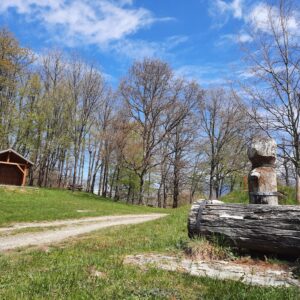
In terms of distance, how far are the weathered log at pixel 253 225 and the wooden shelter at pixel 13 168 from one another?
3254 centimetres

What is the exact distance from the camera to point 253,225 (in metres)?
6.67

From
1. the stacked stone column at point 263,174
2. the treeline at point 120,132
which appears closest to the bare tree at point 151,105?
the treeline at point 120,132

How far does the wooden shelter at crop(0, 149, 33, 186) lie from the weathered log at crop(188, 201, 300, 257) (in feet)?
107

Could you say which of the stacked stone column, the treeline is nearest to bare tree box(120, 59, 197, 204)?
the treeline

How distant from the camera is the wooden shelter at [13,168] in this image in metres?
37.0

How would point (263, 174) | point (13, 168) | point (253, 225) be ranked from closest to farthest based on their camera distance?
point (253, 225) < point (263, 174) < point (13, 168)

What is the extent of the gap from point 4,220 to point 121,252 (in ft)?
34.2

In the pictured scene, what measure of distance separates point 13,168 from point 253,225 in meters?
35.5

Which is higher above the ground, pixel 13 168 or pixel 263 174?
pixel 13 168

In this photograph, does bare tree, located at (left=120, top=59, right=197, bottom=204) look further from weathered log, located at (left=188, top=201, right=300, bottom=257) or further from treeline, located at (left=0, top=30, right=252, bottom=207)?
weathered log, located at (left=188, top=201, right=300, bottom=257)

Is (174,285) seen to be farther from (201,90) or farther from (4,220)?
(201,90)

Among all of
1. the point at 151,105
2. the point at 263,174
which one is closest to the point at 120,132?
the point at 151,105

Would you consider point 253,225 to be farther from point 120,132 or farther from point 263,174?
point 120,132

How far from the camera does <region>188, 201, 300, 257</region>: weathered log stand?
632 cm
